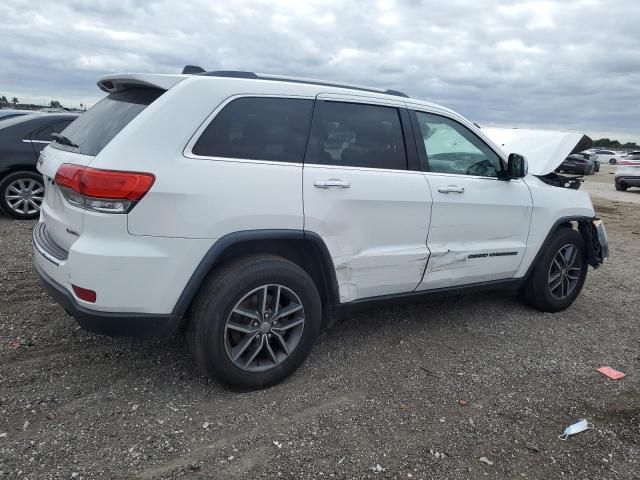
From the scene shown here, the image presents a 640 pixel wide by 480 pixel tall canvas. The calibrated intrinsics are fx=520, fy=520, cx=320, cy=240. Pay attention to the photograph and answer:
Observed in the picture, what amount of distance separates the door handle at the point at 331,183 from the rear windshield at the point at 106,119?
1047 millimetres

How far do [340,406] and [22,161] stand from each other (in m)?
6.30

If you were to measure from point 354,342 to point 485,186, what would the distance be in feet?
5.25

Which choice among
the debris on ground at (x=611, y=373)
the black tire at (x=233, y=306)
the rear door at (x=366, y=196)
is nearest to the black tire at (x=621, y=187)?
the debris on ground at (x=611, y=373)

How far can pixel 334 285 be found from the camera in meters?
3.39

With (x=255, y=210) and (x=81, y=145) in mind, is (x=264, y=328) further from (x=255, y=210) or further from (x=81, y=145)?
(x=81, y=145)

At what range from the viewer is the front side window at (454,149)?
3879 millimetres

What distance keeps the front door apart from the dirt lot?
24.0 inches

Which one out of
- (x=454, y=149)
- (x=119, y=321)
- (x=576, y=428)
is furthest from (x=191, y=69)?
(x=576, y=428)

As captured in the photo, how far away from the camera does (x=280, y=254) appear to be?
3305 mm

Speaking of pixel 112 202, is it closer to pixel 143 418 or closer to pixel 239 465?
pixel 143 418

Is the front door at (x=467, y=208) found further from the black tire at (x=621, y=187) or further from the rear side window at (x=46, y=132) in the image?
the black tire at (x=621, y=187)

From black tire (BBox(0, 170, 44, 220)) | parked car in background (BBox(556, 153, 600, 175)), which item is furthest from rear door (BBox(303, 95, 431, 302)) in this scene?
parked car in background (BBox(556, 153, 600, 175))

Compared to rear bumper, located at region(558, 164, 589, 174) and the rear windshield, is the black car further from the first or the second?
rear bumper, located at region(558, 164, 589, 174)

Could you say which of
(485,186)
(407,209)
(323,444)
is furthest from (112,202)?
(485,186)
